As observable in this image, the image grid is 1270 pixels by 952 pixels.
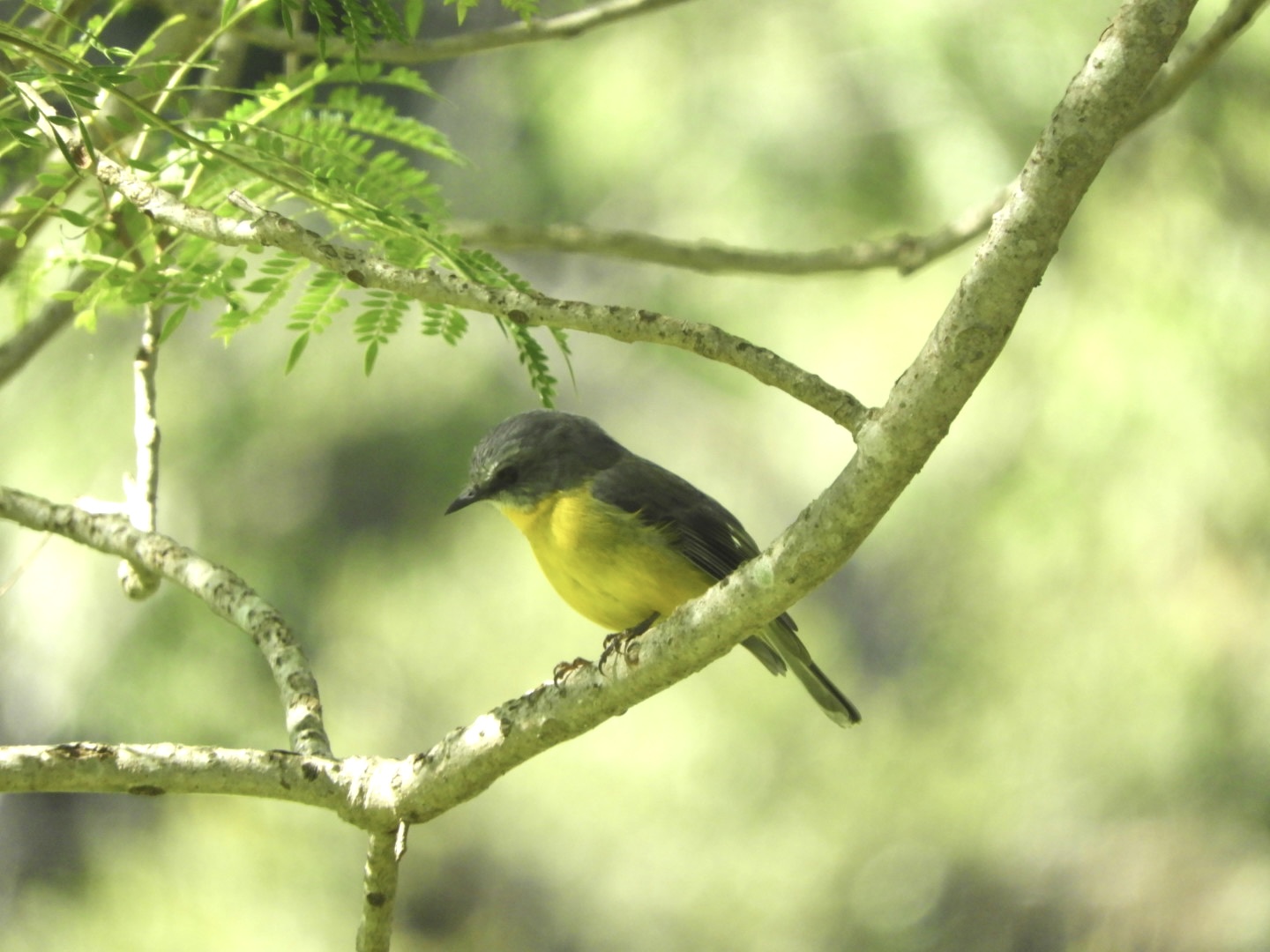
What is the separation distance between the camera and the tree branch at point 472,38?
3.89 m

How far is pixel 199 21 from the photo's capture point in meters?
3.86

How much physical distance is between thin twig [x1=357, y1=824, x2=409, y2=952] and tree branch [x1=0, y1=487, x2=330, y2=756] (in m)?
0.23

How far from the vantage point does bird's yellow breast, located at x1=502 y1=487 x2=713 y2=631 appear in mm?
3865

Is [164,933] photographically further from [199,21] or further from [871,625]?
[199,21]

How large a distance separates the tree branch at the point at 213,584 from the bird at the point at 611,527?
3.39ft

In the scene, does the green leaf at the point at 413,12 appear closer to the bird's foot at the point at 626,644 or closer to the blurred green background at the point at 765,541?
the bird's foot at the point at 626,644

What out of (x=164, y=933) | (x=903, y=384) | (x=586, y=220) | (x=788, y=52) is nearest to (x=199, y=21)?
(x=903, y=384)

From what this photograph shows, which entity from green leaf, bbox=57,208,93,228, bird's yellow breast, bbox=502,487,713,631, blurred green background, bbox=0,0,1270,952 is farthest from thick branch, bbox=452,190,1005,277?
blurred green background, bbox=0,0,1270,952

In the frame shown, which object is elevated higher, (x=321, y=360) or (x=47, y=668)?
(x=321, y=360)

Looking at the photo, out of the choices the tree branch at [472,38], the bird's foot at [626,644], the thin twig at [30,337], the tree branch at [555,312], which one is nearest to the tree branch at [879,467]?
the bird's foot at [626,644]

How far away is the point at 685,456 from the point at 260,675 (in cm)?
311

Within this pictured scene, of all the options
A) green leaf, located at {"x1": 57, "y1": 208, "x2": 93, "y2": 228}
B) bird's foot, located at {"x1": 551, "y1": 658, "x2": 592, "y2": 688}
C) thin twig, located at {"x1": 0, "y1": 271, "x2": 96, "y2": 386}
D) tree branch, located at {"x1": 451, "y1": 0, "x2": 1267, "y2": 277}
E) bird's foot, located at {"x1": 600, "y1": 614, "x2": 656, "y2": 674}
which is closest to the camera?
green leaf, located at {"x1": 57, "y1": 208, "x2": 93, "y2": 228}

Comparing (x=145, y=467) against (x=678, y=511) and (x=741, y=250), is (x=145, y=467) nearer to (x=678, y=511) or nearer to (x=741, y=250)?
(x=678, y=511)

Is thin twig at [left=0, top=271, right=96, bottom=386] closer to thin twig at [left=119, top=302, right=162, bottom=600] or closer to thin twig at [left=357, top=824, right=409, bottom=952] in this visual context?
thin twig at [left=119, top=302, right=162, bottom=600]
